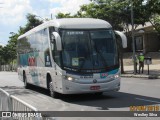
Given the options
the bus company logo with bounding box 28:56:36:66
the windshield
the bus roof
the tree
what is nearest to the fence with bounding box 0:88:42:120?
the windshield

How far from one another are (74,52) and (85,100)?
6.56ft

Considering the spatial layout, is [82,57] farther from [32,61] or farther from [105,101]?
[32,61]

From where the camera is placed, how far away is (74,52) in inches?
571

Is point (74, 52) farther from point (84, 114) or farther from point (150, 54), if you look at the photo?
point (150, 54)

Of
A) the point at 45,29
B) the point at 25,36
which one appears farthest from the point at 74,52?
the point at 25,36

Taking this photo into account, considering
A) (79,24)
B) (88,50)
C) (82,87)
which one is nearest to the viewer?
(82,87)

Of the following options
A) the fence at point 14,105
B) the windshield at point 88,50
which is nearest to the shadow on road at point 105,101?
the windshield at point 88,50

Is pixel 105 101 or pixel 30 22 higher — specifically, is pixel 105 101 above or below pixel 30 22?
below

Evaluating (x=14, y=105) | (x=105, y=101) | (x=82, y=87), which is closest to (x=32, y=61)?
(x=82, y=87)

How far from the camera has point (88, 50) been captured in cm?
1460

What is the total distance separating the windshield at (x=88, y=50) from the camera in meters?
14.4

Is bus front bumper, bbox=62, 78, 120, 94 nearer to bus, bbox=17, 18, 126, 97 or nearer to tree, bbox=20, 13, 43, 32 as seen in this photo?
bus, bbox=17, 18, 126, 97

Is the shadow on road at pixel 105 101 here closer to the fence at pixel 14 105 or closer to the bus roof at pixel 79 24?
the bus roof at pixel 79 24

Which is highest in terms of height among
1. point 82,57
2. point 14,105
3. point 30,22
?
point 30,22
